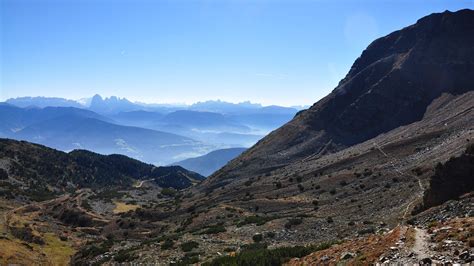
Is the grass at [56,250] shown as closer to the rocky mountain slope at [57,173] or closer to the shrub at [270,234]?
the shrub at [270,234]

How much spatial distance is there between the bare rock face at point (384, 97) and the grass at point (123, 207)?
65.4 feet

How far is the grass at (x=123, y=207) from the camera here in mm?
95438

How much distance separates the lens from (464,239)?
17672 millimetres

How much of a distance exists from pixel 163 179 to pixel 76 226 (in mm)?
107952

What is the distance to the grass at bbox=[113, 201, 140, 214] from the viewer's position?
95438 millimetres

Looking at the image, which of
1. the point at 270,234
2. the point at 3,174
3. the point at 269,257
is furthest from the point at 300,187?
the point at 3,174

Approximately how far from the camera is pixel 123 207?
100m

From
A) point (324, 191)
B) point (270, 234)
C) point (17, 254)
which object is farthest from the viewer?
point (324, 191)

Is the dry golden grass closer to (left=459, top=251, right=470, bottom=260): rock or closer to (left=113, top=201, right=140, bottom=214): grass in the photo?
(left=459, top=251, right=470, bottom=260): rock

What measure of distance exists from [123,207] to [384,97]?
75198mm

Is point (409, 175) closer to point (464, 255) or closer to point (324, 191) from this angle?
point (324, 191)

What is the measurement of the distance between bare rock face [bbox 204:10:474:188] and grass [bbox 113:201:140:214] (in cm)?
1994

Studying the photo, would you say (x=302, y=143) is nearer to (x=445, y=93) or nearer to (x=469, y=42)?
(x=445, y=93)

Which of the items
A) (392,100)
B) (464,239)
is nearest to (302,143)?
(392,100)
